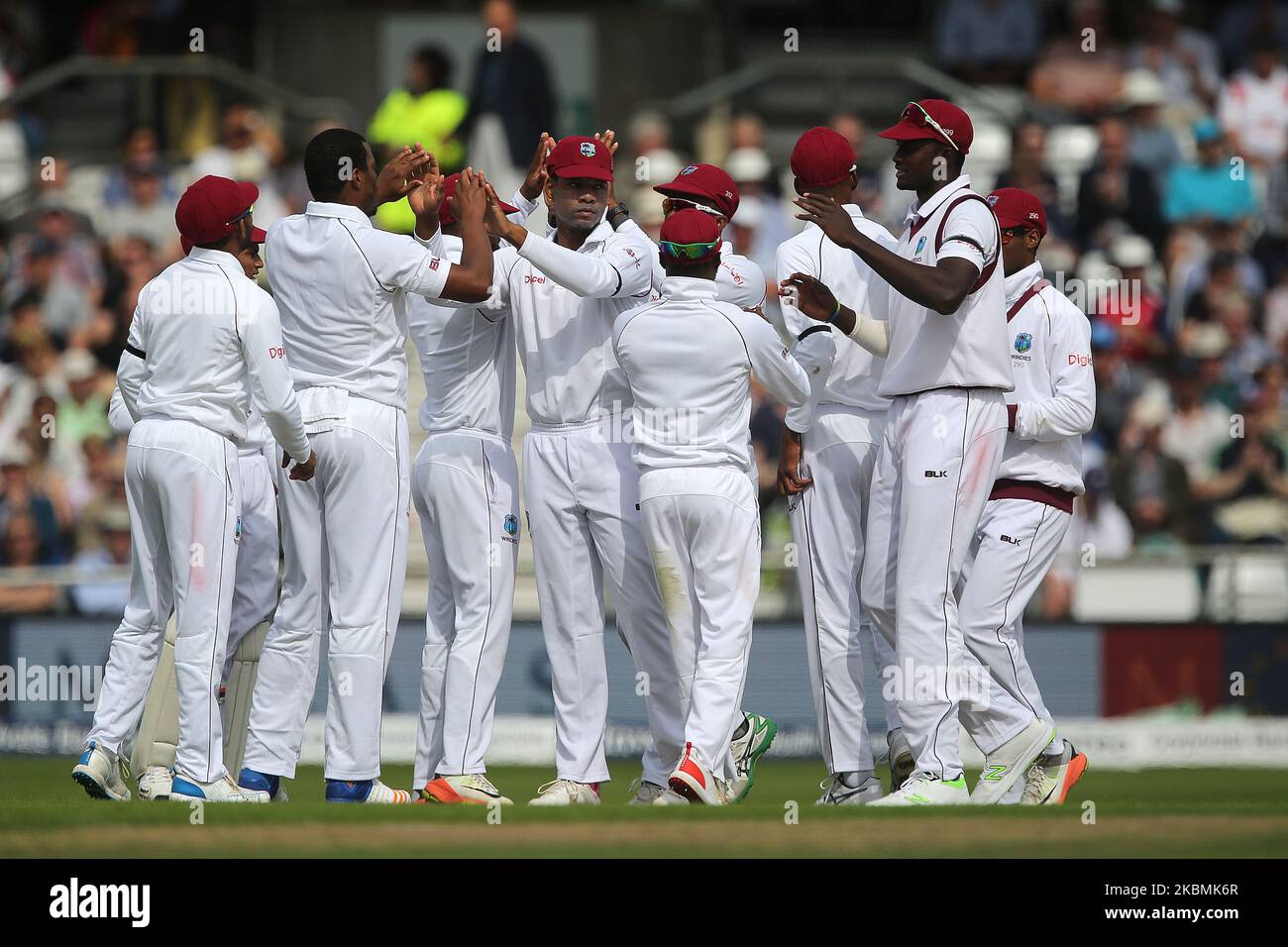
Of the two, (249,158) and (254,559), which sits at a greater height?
(249,158)

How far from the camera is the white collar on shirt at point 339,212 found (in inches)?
339

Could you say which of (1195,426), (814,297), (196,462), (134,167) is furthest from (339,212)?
(134,167)

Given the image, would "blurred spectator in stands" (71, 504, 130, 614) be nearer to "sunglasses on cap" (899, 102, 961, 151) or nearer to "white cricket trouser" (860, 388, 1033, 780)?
"white cricket trouser" (860, 388, 1033, 780)

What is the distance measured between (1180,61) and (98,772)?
1435 centimetres

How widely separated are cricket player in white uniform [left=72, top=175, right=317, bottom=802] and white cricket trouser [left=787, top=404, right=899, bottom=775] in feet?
7.72

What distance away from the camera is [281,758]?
338 inches

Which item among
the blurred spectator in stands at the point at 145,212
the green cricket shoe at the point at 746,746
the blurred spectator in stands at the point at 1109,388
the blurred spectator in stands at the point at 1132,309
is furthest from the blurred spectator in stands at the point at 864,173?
the green cricket shoe at the point at 746,746

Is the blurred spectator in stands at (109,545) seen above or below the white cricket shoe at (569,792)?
above

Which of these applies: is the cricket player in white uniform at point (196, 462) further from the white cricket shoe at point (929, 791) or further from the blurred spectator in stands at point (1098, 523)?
the blurred spectator in stands at point (1098, 523)

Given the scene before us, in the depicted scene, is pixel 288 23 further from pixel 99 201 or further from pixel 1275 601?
pixel 1275 601

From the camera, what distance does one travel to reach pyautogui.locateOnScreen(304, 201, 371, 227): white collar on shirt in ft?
28.3

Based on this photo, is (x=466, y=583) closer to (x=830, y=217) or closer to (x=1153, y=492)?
(x=830, y=217)

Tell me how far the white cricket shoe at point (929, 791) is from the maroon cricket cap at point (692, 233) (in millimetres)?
2459

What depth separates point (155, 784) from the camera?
902 cm
